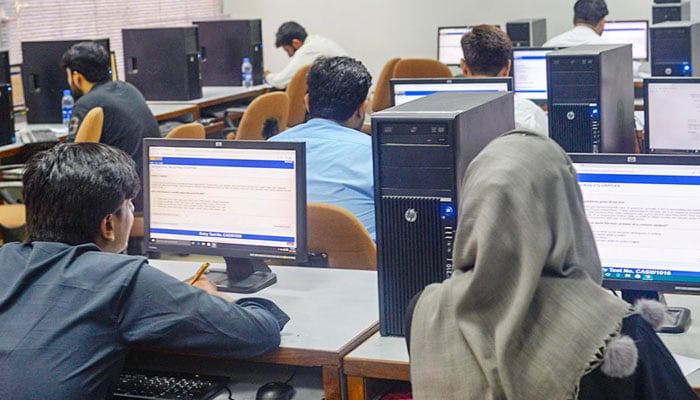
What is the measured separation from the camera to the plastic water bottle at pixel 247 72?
7.07 meters

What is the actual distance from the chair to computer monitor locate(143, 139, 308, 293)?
96.2 inches

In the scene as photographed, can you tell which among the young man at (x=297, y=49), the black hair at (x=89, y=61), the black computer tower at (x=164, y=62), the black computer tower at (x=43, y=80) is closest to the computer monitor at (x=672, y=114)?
the black hair at (x=89, y=61)

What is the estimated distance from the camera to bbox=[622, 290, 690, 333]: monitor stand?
83.0 inches

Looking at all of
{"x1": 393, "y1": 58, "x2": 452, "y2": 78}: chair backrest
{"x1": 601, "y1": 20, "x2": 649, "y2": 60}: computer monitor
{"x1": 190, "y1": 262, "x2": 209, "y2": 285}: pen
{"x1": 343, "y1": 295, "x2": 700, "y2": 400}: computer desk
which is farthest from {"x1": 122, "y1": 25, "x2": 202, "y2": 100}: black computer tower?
{"x1": 343, "y1": 295, "x2": 700, "y2": 400}: computer desk

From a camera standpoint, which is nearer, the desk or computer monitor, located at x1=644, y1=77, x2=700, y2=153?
→ the desk

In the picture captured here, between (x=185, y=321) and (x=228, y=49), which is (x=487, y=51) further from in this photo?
(x=228, y=49)

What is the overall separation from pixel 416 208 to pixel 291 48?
5.99m

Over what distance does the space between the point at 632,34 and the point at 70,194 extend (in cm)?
637

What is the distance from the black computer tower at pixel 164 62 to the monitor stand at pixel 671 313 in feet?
14.6

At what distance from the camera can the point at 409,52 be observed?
8734mm

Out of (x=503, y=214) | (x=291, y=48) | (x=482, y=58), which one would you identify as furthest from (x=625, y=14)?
(x=503, y=214)

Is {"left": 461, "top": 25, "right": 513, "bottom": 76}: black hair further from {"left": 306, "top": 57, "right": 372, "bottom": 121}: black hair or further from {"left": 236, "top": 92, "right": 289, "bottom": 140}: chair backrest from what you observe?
{"left": 236, "top": 92, "right": 289, "bottom": 140}: chair backrest

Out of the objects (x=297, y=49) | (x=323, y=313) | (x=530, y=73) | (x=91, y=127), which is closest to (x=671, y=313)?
(x=323, y=313)

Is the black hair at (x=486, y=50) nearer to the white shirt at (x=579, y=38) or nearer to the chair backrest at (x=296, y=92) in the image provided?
the chair backrest at (x=296, y=92)
